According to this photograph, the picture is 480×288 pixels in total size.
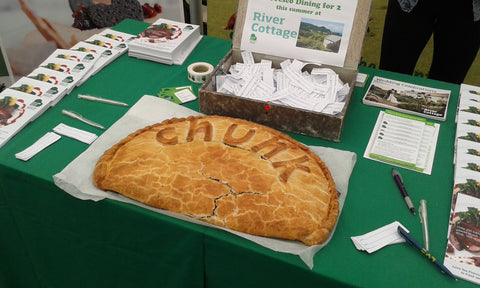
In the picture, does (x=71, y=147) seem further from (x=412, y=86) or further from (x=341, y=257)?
(x=412, y=86)

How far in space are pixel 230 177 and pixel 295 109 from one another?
36 centimetres

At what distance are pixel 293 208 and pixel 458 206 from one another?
49 cm

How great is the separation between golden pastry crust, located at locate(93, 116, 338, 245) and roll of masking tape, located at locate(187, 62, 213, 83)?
1.32ft

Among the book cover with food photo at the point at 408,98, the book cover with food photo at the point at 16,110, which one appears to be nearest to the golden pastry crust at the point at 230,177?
the book cover with food photo at the point at 16,110

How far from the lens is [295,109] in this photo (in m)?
1.33

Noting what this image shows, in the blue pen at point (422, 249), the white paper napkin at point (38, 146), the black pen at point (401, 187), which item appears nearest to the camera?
the blue pen at point (422, 249)

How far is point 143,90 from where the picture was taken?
163 centimetres

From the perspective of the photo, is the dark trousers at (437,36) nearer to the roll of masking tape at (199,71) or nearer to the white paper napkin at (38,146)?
the roll of masking tape at (199,71)

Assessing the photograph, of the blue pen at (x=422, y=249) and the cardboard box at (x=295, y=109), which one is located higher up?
the cardboard box at (x=295, y=109)

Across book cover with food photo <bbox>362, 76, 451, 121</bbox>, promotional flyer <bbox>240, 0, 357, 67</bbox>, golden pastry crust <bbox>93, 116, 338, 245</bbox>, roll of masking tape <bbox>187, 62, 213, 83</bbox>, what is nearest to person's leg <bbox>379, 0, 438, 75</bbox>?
book cover with food photo <bbox>362, 76, 451, 121</bbox>

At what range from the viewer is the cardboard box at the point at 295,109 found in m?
1.34

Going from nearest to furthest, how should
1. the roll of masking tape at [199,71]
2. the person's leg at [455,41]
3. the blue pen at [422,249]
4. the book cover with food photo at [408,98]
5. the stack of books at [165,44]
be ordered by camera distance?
the blue pen at [422,249] → the book cover with food photo at [408,98] → the roll of masking tape at [199,71] → the stack of books at [165,44] → the person's leg at [455,41]

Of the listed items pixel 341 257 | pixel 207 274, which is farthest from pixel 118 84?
pixel 341 257

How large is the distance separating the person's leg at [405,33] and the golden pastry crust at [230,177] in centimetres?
111
